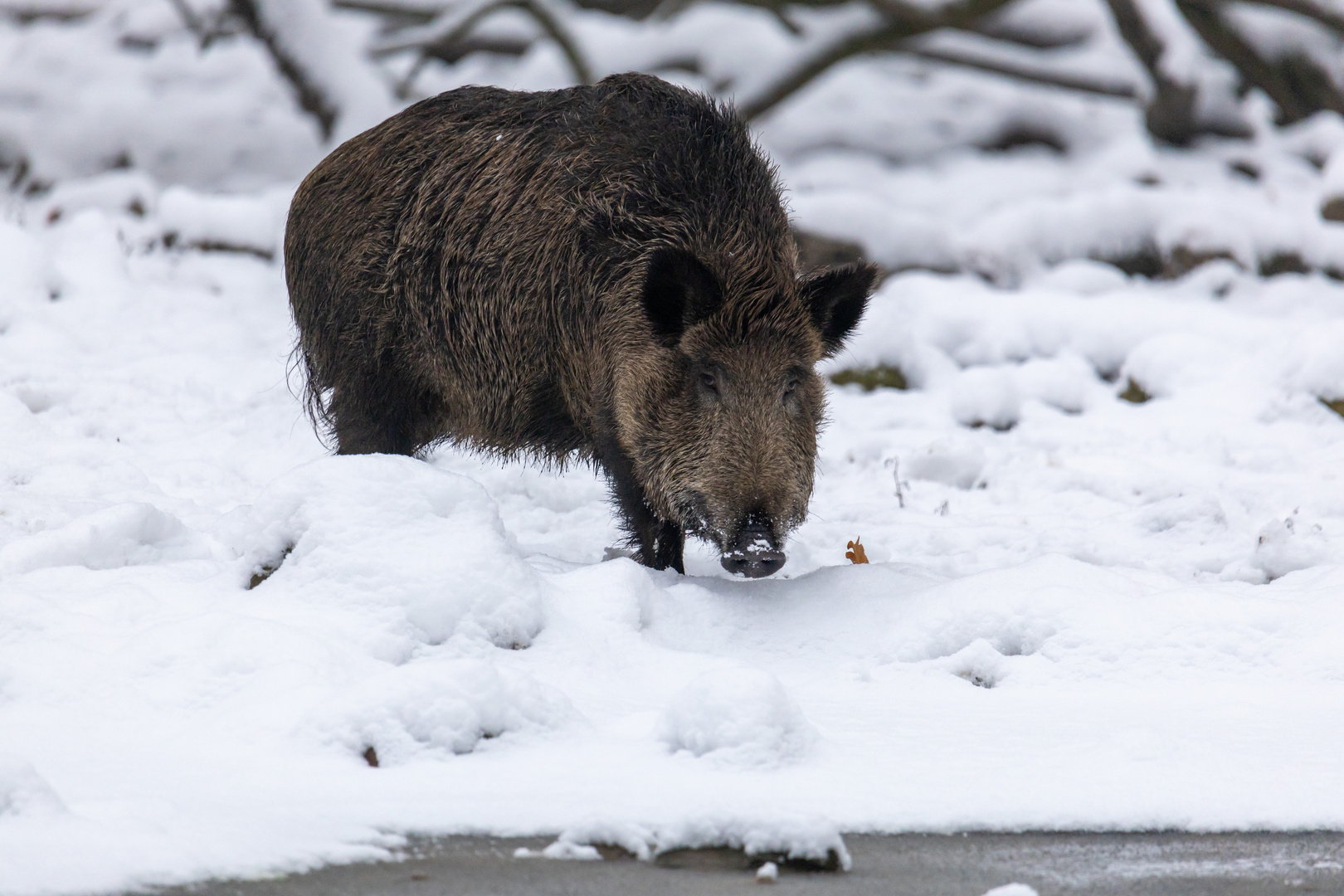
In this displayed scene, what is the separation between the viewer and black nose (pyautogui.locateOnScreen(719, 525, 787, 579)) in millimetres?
4246

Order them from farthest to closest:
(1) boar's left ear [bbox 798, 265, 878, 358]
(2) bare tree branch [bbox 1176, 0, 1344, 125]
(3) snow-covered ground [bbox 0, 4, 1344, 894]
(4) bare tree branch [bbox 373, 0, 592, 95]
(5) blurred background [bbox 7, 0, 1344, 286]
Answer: (4) bare tree branch [bbox 373, 0, 592, 95] < (2) bare tree branch [bbox 1176, 0, 1344, 125] < (5) blurred background [bbox 7, 0, 1344, 286] < (1) boar's left ear [bbox 798, 265, 878, 358] < (3) snow-covered ground [bbox 0, 4, 1344, 894]

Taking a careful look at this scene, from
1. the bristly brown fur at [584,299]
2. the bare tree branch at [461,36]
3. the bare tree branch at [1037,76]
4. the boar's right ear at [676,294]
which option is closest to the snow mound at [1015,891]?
the bristly brown fur at [584,299]

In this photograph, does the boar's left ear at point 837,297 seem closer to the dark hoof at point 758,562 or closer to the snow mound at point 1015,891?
the dark hoof at point 758,562

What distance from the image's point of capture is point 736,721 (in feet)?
9.61

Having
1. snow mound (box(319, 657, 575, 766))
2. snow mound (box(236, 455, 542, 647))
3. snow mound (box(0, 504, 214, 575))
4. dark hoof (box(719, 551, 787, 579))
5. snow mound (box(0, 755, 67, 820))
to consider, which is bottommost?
snow mound (box(0, 504, 214, 575))

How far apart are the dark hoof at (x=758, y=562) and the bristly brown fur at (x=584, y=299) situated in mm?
115

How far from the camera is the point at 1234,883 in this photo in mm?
2467

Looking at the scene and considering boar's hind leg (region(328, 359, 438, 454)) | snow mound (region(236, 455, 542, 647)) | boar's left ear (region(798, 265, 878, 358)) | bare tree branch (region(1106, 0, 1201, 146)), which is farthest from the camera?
bare tree branch (region(1106, 0, 1201, 146))

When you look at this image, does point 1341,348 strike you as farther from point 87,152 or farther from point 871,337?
point 87,152

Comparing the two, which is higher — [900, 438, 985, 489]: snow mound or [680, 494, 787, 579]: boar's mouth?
[680, 494, 787, 579]: boar's mouth

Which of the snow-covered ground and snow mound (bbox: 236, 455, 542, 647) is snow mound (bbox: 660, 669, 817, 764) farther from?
snow mound (bbox: 236, 455, 542, 647)

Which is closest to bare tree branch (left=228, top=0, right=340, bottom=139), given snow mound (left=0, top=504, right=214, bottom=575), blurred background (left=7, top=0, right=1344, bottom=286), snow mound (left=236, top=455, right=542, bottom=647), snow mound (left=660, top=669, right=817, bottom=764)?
blurred background (left=7, top=0, right=1344, bottom=286)

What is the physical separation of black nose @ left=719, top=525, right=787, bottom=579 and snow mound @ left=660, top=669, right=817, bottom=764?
1.24m

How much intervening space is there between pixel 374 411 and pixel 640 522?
1.27 metres
